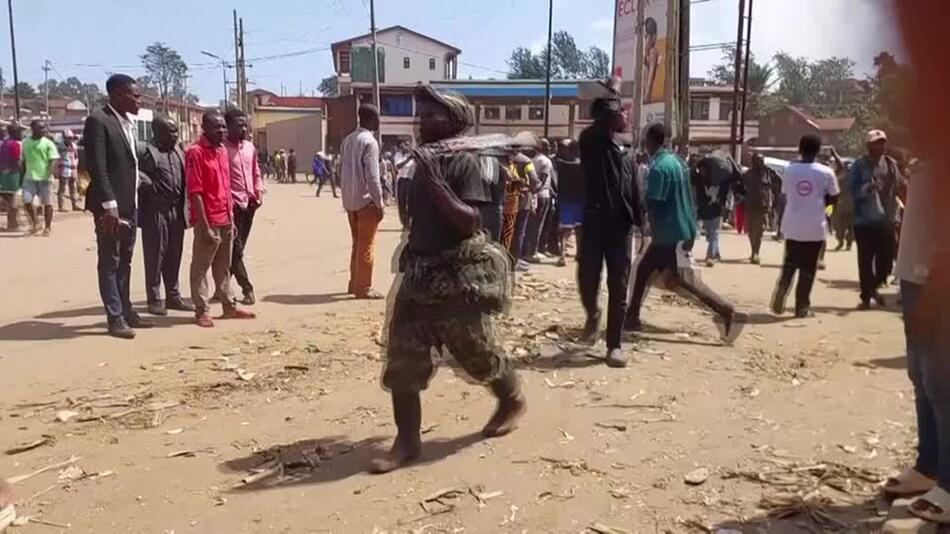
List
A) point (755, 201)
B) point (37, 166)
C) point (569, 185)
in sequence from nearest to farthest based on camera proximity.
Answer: point (569, 185) < point (755, 201) < point (37, 166)

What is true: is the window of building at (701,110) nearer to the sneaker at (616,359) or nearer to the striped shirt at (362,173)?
the striped shirt at (362,173)

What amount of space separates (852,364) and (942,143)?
3.97 metres

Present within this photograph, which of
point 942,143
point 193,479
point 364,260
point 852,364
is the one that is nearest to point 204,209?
point 364,260

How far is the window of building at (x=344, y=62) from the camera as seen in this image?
68.0 meters

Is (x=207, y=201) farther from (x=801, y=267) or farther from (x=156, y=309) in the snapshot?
(x=801, y=267)

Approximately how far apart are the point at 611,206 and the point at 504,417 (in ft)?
6.56

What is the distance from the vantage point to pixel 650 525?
3.71 meters

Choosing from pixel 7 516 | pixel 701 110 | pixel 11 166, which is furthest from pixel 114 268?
pixel 701 110

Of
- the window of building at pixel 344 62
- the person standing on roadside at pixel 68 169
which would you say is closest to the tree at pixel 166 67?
the window of building at pixel 344 62

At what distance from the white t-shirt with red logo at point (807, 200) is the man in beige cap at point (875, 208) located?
338mm

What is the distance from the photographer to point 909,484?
378 cm

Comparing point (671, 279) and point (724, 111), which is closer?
point (671, 279)

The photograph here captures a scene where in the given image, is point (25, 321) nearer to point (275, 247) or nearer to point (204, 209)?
point (204, 209)

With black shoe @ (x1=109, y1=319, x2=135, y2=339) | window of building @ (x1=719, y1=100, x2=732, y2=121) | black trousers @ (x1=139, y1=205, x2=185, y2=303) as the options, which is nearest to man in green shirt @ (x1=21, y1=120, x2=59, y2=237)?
black trousers @ (x1=139, y1=205, x2=185, y2=303)
